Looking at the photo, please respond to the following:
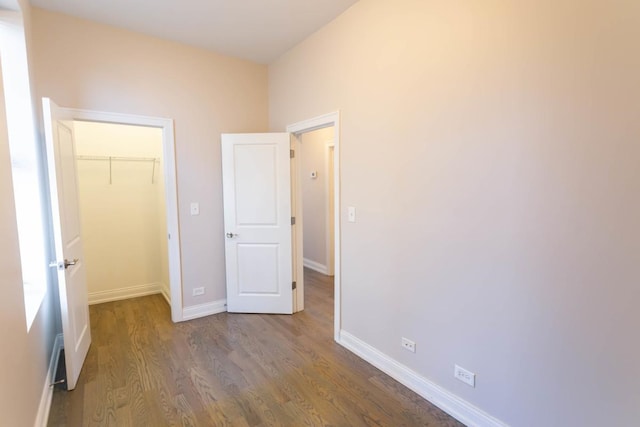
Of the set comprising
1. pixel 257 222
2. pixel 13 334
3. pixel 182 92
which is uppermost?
pixel 182 92

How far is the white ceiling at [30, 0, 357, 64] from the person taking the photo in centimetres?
244

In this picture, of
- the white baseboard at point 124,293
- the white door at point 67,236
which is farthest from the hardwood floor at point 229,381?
the white baseboard at point 124,293

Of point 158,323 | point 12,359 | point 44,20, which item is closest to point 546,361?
point 12,359

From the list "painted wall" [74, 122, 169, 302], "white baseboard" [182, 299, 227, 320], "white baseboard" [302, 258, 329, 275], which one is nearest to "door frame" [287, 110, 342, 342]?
"white baseboard" [182, 299, 227, 320]

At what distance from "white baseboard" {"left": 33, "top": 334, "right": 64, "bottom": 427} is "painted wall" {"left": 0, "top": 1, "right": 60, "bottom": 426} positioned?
59 millimetres

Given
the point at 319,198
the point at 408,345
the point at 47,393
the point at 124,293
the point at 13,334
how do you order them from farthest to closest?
the point at 319,198
the point at 124,293
the point at 408,345
the point at 47,393
the point at 13,334

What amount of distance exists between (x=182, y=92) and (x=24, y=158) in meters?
1.47

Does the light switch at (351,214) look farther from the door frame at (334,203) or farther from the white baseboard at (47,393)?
the white baseboard at (47,393)

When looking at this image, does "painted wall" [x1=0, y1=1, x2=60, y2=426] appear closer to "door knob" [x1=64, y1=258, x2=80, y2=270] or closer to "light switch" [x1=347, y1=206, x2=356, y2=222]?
"door knob" [x1=64, y1=258, x2=80, y2=270]

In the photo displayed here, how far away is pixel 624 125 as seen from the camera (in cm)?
124

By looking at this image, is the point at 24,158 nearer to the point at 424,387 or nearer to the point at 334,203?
the point at 334,203

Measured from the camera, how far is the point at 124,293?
396cm

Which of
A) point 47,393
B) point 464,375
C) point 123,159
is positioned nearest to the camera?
point 464,375

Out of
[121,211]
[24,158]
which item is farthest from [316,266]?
[24,158]
